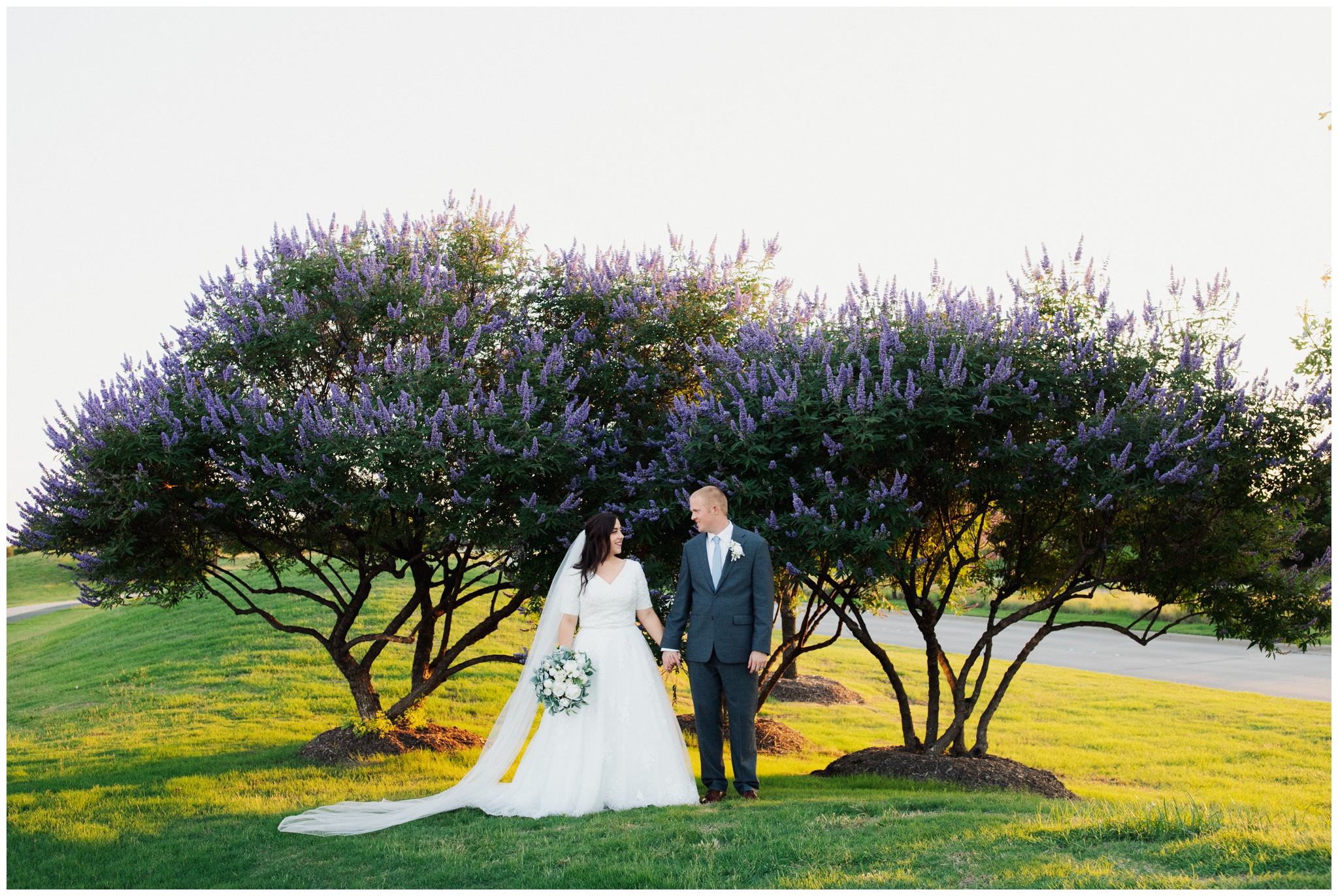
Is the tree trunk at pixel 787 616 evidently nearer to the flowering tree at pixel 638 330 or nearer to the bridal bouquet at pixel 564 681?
the flowering tree at pixel 638 330

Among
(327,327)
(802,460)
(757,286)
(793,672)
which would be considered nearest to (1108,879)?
(802,460)

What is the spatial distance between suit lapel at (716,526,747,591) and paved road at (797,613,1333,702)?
32.8ft

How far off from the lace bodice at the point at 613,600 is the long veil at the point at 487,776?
0.55ft

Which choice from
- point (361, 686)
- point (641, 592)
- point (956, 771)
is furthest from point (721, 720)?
point (361, 686)

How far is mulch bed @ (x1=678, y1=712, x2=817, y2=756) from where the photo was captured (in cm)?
1523

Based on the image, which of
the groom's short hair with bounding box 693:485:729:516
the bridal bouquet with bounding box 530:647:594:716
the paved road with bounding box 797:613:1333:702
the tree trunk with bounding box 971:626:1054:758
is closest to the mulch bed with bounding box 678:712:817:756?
the paved road with bounding box 797:613:1333:702

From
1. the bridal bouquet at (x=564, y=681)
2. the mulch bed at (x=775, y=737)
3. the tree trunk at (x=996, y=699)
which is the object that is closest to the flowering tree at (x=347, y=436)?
the bridal bouquet at (x=564, y=681)

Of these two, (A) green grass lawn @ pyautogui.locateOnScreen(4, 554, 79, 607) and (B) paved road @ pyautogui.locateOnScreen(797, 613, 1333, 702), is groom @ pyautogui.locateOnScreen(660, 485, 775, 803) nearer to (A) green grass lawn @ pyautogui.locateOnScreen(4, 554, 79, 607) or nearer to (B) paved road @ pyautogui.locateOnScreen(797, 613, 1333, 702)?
(B) paved road @ pyautogui.locateOnScreen(797, 613, 1333, 702)

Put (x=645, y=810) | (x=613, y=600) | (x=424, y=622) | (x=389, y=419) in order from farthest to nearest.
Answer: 1. (x=424, y=622)
2. (x=389, y=419)
3. (x=613, y=600)
4. (x=645, y=810)

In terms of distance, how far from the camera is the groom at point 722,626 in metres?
7.96

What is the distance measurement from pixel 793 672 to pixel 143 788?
14.2 m

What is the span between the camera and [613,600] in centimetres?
834

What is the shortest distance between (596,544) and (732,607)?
4.23 ft

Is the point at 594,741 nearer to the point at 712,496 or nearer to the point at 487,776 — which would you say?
the point at 487,776
